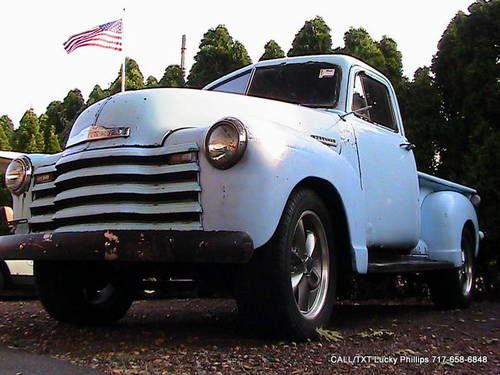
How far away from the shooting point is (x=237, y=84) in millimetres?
6328

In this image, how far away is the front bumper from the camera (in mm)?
3686

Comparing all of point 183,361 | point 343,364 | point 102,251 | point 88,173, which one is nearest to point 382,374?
point 343,364

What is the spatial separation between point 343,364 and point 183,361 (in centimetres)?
85

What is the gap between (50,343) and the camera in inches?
173

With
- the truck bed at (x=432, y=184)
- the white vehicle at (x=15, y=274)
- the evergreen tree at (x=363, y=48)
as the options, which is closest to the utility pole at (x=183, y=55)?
the evergreen tree at (x=363, y=48)

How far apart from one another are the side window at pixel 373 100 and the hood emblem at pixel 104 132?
228 cm

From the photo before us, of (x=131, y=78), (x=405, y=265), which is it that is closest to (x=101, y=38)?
(x=131, y=78)

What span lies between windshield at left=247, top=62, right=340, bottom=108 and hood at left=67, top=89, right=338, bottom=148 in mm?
735

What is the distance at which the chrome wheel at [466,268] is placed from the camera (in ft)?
24.3

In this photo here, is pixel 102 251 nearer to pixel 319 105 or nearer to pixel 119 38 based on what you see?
pixel 319 105

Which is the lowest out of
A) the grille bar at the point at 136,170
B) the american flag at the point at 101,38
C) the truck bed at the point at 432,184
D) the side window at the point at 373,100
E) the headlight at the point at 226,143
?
the truck bed at the point at 432,184

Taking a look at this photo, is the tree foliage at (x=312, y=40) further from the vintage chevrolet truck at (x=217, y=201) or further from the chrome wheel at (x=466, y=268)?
the vintage chevrolet truck at (x=217, y=201)

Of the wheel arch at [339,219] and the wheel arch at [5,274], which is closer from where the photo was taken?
the wheel arch at [339,219]

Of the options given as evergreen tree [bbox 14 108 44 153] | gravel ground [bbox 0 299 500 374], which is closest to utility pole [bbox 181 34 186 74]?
evergreen tree [bbox 14 108 44 153]
